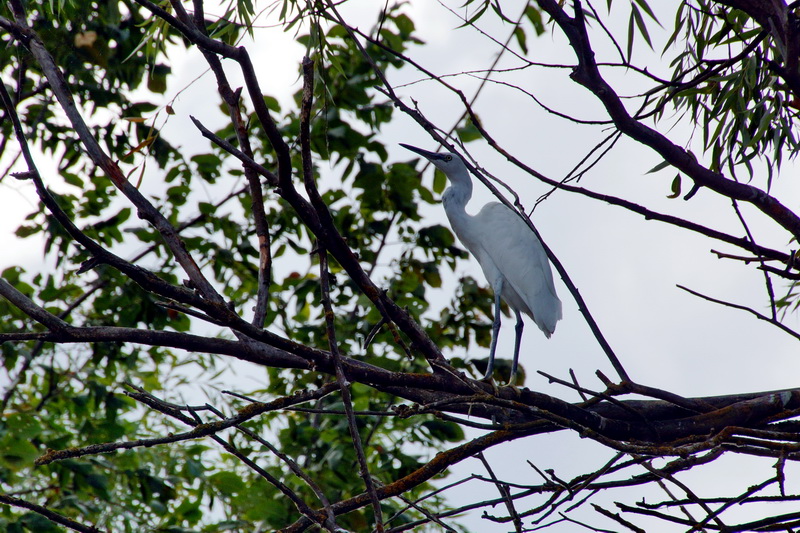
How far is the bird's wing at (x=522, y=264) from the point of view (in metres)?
3.24

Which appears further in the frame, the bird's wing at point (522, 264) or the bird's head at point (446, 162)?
the bird's head at point (446, 162)

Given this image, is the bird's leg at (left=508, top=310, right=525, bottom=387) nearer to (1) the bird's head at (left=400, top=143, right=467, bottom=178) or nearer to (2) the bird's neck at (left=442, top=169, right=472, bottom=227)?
(2) the bird's neck at (left=442, top=169, right=472, bottom=227)

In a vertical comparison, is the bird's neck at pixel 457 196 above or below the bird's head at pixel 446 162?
below

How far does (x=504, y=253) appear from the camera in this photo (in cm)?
331

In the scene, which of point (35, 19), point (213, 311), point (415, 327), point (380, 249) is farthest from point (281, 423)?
point (213, 311)

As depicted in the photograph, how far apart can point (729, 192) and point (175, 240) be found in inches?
43.3

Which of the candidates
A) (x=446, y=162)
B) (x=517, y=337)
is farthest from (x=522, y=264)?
(x=446, y=162)

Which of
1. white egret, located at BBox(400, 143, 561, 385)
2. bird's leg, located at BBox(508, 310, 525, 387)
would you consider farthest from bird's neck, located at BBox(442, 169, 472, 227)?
bird's leg, located at BBox(508, 310, 525, 387)

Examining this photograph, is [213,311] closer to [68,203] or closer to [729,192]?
[729,192]

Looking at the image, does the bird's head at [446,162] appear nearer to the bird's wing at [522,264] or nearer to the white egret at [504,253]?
the white egret at [504,253]

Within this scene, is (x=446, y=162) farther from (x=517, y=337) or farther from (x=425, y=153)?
(x=517, y=337)

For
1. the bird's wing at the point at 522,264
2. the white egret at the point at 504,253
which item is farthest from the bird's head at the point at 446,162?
the bird's wing at the point at 522,264

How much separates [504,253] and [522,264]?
89 mm

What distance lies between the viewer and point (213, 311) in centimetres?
120
